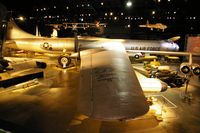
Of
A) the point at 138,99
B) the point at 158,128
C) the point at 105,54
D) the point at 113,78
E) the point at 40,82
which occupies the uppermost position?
the point at 105,54

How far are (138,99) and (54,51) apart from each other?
84.3 feet

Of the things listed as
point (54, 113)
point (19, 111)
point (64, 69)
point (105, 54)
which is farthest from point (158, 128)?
point (64, 69)

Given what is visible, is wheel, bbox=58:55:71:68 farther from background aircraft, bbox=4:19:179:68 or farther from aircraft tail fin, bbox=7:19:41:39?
aircraft tail fin, bbox=7:19:41:39

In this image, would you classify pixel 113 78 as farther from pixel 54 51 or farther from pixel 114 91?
pixel 54 51

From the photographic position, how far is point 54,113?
15250 mm

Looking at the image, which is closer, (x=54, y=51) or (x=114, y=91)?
(x=114, y=91)

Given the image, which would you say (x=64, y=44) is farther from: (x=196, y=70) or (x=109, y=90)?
(x=109, y=90)

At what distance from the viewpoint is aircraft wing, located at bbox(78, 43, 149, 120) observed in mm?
7395

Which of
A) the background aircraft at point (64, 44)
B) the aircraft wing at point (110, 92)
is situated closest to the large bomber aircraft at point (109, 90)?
the aircraft wing at point (110, 92)

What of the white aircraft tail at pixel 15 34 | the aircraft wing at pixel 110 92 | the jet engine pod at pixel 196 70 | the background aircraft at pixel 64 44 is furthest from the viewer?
the white aircraft tail at pixel 15 34

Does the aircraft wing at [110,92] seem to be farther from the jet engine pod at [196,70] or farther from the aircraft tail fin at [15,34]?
the aircraft tail fin at [15,34]

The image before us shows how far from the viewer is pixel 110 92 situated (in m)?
8.58

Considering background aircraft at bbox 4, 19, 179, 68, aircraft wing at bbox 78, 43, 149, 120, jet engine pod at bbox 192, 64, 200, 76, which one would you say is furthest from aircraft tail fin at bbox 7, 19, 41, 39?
aircraft wing at bbox 78, 43, 149, 120

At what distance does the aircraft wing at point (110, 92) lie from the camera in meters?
7.39
